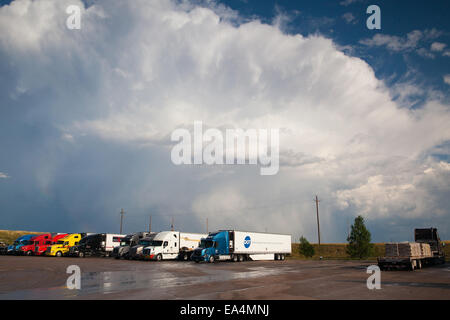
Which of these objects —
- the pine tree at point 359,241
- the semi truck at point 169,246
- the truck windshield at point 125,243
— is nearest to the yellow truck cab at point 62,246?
the truck windshield at point 125,243

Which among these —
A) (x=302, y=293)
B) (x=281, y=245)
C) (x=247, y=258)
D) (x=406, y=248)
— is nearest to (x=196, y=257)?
(x=247, y=258)

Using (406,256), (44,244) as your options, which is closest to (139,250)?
(44,244)

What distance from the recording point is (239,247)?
133 feet

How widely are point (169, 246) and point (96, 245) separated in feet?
41.2

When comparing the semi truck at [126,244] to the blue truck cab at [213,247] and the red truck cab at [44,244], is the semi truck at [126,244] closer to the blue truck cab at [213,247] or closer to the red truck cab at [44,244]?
the red truck cab at [44,244]

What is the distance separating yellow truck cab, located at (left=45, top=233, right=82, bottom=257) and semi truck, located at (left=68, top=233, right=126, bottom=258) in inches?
49.9

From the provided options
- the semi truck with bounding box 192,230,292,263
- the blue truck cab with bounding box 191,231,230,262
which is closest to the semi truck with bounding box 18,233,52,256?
the blue truck cab with bounding box 191,231,230,262

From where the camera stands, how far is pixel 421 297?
42.7 ft

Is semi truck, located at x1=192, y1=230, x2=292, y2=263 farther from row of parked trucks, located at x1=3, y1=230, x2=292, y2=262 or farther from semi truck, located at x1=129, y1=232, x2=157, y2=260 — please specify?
semi truck, located at x1=129, y1=232, x2=157, y2=260

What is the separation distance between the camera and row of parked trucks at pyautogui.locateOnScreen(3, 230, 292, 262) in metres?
39.0

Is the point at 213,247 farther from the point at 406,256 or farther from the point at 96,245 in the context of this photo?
the point at 406,256
